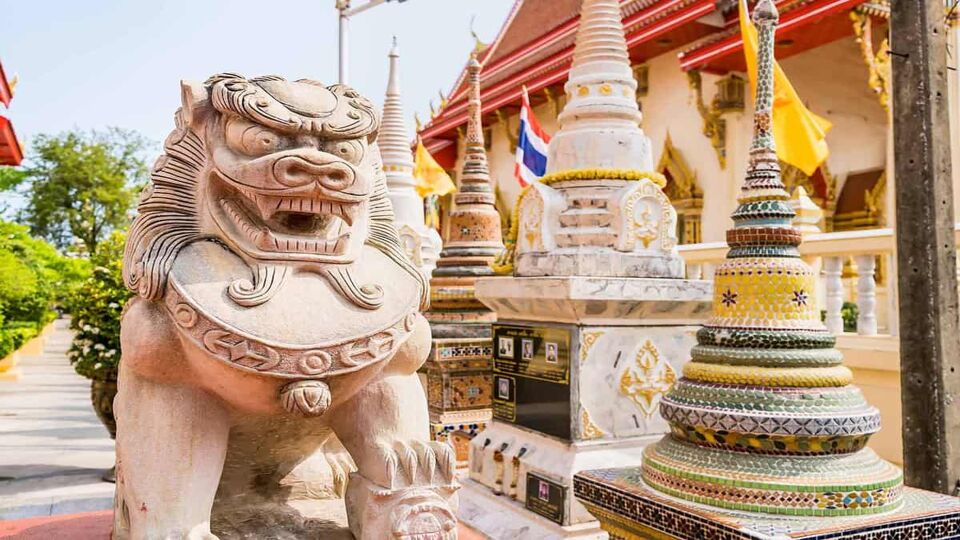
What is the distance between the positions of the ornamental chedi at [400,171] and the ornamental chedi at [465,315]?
0.65m

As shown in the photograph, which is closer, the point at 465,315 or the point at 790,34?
the point at 465,315

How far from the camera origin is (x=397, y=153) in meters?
7.72

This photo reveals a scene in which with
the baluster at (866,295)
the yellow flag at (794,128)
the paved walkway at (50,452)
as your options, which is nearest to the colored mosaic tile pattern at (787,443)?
the baluster at (866,295)

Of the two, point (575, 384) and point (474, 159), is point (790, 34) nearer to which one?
point (474, 159)

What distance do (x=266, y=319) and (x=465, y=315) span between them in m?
4.22

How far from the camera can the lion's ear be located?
2.09 meters

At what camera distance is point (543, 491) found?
411cm

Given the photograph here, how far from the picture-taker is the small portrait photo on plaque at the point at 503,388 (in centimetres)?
465

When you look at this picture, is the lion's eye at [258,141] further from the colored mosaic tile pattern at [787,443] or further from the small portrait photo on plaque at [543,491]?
the small portrait photo on plaque at [543,491]

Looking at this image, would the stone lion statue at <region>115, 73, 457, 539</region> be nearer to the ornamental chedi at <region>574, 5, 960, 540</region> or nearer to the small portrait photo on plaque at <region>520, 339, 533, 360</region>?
the ornamental chedi at <region>574, 5, 960, 540</region>

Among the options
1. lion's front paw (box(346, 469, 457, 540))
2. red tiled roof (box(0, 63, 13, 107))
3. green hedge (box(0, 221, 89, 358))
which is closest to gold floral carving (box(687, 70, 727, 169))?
green hedge (box(0, 221, 89, 358))

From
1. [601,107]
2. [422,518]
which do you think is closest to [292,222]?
[422,518]

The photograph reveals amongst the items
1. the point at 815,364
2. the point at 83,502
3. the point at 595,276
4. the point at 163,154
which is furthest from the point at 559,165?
the point at 83,502

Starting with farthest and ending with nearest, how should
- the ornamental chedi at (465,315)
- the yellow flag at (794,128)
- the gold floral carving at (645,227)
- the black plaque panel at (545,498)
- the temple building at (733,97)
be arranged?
the temple building at (733,97), the yellow flag at (794,128), the ornamental chedi at (465,315), the gold floral carving at (645,227), the black plaque panel at (545,498)
